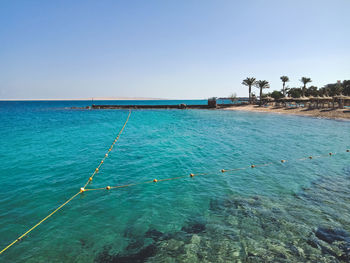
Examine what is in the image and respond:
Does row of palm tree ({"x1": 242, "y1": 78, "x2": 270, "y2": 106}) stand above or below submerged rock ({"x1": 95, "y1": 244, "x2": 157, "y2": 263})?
above

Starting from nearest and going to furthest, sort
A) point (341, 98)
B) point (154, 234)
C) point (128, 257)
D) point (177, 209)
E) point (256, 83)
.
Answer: point (128, 257) < point (154, 234) < point (177, 209) < point (341, 98) < point (256, 83)

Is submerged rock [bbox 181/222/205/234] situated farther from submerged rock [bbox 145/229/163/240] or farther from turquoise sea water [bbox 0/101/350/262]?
submerged rock [bbox 145/229/163/240]

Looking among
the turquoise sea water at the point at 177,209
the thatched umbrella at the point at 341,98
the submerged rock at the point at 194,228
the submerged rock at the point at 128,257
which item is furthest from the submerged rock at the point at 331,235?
the thatched umbrella at the point at 341,98

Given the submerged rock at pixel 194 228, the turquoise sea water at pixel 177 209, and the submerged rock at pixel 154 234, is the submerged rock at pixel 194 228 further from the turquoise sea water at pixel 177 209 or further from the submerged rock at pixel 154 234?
the submerged rock at pixel 154 234

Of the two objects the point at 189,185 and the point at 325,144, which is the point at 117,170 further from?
the point at 325,144

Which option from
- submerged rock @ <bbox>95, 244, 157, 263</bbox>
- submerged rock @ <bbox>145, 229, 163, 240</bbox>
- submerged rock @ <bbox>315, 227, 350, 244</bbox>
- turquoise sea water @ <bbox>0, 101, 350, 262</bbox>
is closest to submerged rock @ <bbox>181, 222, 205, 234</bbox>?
turquoise sea water @ <bbox>0, 101, 350, 262</bbox>

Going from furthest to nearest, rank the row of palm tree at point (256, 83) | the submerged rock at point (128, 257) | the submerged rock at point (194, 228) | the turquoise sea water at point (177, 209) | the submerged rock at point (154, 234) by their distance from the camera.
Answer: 1. the row of palm tree at point (256, 83)
2. the submerged rock at point (194, 228)
3. the submerged rock at point (154, 234)
4. the turquoise sea water at point (177, 209)
5. the submerged rock at point (128, 257)

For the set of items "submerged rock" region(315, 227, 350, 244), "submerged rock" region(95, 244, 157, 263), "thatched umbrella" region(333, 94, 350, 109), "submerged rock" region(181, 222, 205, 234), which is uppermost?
"thatched umbrella" region(333, 94, 350, 109)

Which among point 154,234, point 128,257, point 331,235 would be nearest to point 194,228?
point 154,234

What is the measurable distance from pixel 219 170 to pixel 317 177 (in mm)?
5930

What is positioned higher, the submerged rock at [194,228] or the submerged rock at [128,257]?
the submerged rock at [128,257]

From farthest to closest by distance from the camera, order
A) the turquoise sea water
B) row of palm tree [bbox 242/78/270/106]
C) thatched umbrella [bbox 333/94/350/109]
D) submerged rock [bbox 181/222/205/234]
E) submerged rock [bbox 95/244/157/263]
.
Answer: row of palm tree [bbox 242/78/270/106] < thatched umbrella [bbox 333/94/350/109] < submerged rock [bbox 181/222/205/234] < the turquoise sea water < submerged rock [bbox 95/244/157/263]

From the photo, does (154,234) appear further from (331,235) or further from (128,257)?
(331,235)

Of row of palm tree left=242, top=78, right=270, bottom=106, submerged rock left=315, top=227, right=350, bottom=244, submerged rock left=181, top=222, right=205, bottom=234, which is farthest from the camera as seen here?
row of palm tree left=242, top=78, right=270, bottom=106
